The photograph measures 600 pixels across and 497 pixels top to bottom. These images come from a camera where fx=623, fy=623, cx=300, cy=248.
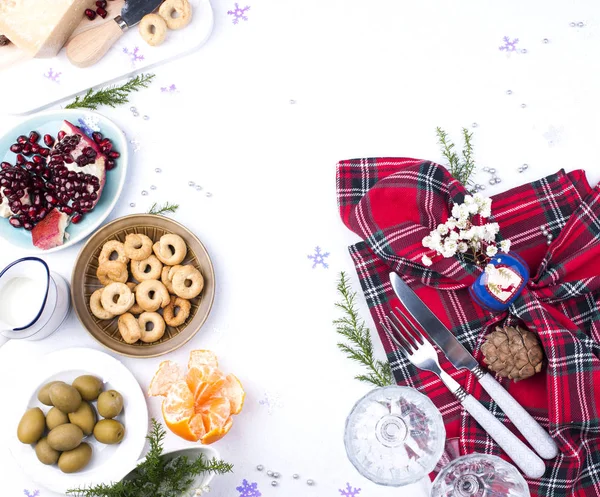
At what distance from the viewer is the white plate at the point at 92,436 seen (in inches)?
53.3

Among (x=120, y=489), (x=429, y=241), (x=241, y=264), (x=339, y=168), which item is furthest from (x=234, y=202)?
(x=120, y=489)

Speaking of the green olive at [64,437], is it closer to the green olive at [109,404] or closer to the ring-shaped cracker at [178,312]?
the green olive at [109,404]

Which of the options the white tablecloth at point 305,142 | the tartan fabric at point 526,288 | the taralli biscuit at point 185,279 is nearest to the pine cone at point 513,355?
the tartan fabric at point 526,288

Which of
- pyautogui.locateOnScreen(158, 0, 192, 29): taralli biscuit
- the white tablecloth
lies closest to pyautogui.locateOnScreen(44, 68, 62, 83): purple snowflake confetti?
the white tablecloth

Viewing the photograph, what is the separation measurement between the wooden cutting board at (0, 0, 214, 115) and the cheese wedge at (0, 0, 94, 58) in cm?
5

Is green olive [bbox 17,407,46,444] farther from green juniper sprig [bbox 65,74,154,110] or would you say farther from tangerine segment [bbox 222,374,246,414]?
green juniper sprig [bbox 65,74,154,110]

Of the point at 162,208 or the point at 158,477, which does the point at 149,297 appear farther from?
the point at 158,477

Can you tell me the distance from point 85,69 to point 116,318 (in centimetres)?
60

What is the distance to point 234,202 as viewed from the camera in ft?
4.75

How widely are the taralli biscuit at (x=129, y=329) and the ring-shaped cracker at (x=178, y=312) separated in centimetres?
7

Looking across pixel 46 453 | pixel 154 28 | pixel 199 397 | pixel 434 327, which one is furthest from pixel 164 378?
pixel 154 28

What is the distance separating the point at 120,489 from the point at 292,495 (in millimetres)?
378

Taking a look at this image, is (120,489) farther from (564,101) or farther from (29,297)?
(564,101)

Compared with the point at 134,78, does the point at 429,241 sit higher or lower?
lower
